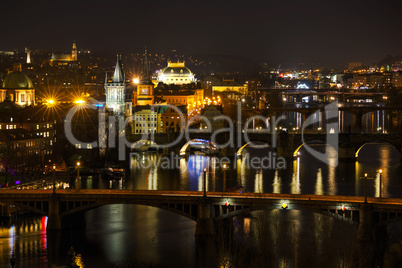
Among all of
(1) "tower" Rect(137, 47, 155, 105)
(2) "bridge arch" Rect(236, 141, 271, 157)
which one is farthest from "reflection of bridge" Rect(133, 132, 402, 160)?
(1) "tower" Rect(137, 47, 155, 105)

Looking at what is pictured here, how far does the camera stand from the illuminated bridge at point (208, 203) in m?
18.9

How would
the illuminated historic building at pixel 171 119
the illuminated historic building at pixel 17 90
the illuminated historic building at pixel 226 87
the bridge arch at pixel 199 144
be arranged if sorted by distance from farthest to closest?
the illuminated historic building at pixel 226 87, the illuminated historic building at pixel 171 119, the illuminated historic building at pixel 17 90, the bridge arch at pixel 199 144

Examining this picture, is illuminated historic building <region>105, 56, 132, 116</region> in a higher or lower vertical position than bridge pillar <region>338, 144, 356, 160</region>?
higher

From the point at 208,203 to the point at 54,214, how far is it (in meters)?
3.91

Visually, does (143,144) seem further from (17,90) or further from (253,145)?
(17,90)

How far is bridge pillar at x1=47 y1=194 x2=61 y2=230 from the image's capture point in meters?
20.9

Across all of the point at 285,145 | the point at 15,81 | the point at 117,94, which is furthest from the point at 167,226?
the point at 117,94

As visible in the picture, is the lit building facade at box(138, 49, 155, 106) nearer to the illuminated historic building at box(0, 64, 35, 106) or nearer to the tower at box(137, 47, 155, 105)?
the tower at box(137, 47, 155, 105)

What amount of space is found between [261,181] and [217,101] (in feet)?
123

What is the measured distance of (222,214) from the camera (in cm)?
1995

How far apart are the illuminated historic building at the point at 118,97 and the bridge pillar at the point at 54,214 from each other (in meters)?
26.7

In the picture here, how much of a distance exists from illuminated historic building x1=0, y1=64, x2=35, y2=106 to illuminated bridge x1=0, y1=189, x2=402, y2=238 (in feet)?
81.1

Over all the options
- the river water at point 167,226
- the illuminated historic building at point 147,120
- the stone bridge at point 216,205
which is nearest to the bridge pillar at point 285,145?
the river water at point 167,226

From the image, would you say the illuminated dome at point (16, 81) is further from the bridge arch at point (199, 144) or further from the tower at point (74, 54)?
the tower at point (74, 54)
